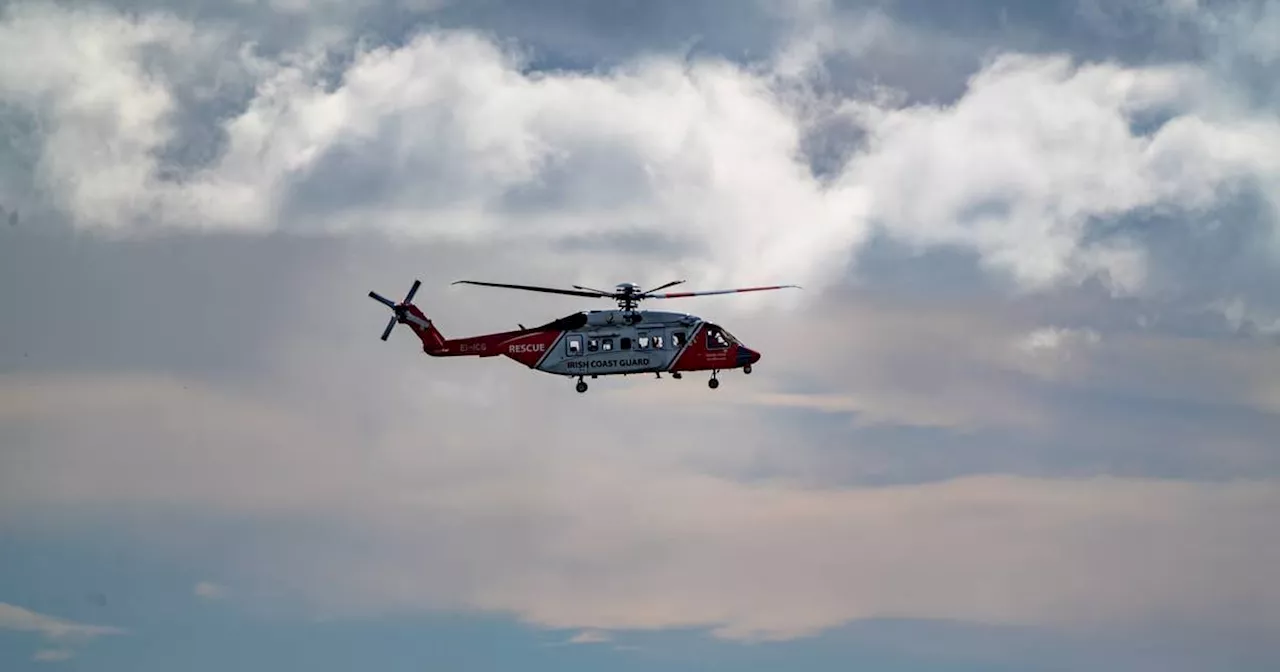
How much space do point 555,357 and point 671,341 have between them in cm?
1036

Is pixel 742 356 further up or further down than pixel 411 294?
further down

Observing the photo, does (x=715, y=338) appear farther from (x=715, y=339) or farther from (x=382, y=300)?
(x=382, y=300)

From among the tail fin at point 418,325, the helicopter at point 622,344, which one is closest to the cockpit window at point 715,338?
the helicopter at point 622,344

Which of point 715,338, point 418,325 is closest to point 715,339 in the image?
point 715,338

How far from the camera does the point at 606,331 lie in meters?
117

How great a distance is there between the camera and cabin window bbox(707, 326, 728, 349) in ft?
391

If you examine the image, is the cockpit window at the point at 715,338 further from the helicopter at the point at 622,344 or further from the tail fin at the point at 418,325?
the tail fin at the point at 418,325

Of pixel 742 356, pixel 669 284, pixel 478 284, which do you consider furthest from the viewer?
pixel 742 356

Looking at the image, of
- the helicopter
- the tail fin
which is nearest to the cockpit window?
the helicopter

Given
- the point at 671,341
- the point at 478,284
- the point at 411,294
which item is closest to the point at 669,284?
the point at 671,341

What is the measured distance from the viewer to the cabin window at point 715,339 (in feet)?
391

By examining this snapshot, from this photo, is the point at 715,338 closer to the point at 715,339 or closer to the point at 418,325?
the point at 715,339

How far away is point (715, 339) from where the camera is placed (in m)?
119

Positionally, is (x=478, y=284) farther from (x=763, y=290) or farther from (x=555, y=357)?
(x=763, y=290)
